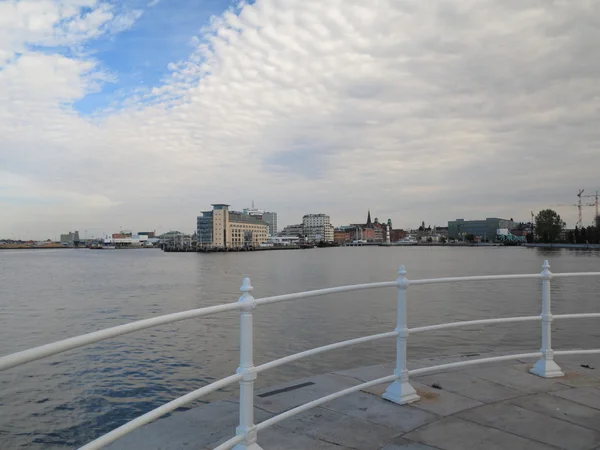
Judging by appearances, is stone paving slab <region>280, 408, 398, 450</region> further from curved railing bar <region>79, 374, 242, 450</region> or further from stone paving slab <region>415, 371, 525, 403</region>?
stone paving slab <region>415, 371, 525, 403</region>

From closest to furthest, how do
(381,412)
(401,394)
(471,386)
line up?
(381,412) → (401,394) → (471,386)

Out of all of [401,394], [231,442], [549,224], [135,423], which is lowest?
[401,394]

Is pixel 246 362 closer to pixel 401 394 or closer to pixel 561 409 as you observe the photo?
pixel 401 394

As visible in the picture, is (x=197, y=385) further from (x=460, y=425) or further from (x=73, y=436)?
(x=460, y=425)

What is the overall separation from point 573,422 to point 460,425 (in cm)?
103

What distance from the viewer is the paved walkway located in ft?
12.6

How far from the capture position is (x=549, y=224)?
578ft

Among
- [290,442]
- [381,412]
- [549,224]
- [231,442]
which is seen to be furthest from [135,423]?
[549,224]

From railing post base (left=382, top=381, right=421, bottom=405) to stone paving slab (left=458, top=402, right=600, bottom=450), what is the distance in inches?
20.1

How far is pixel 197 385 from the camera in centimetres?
1305

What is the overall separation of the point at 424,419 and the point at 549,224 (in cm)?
19514

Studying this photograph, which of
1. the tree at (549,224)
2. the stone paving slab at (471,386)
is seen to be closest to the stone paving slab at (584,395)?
the stone paving slab at (471,386)

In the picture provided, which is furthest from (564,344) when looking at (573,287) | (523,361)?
(573,287)

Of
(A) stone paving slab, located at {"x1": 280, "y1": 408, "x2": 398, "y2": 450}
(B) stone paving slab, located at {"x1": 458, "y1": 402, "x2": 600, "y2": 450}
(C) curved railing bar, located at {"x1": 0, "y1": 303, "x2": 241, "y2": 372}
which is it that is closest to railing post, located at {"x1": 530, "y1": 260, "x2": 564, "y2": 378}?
(B) stone paving slab, located at {"x1": 458, "y1": 402, "x2": 600, "y2": 450}
